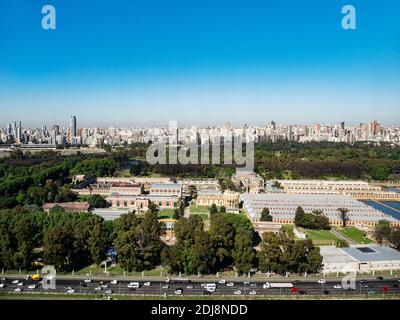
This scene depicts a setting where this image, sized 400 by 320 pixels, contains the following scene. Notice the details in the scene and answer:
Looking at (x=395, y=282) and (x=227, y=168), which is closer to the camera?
(x=395, y=282)

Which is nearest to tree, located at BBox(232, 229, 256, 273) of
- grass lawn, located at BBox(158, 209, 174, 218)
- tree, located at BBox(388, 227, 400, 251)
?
tree, located at BBox(388, 227, 400, 251)

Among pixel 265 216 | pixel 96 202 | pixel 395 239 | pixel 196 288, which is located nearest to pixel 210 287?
pixel 196 288

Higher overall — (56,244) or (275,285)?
(56,244)

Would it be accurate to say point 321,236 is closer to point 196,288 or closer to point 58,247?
point 196,288

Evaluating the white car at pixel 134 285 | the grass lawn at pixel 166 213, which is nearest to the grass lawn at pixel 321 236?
the grass lawn at pixel 166 213

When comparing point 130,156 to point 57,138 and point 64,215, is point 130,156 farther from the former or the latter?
point 64,215
